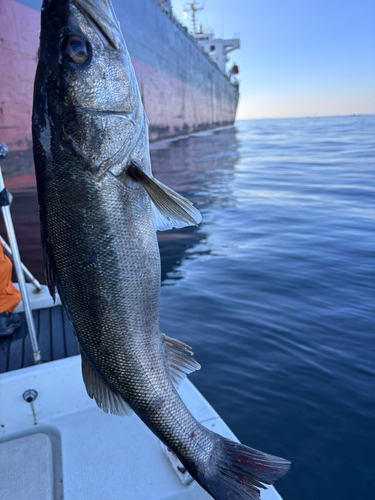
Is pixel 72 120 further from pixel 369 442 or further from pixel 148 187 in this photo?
pixel 369 442

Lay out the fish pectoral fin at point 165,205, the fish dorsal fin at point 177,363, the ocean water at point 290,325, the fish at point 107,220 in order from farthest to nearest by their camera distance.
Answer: the ocean water at point 290,325 < the fish dorsal fin at point 177,363 < the fish pectoral fin at point 165,205 < the fish at point 107,220

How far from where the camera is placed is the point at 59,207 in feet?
5.00

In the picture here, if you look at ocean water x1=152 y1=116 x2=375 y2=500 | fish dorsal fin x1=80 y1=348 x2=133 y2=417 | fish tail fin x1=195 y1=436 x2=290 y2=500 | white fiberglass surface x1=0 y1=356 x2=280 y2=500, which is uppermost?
fish dorsal fin x1=80 y1=348 x2=133 y2=417

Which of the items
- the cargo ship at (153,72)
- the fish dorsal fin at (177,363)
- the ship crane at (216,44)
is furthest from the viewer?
the ship crane at (216,44)

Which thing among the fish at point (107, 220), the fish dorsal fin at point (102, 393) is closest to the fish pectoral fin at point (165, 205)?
the fish at point (107, 220)

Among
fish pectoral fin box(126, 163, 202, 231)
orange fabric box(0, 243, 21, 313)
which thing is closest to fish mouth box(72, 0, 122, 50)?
fish pectoral fin box(126, 163, 202, 231)

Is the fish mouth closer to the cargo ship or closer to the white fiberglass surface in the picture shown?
the white fiberglass surface

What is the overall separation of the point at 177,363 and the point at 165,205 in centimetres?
77

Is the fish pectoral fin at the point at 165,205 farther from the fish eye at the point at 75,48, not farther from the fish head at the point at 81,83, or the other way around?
the fish eye at the point at 75,48

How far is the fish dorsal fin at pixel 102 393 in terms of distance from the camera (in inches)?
67.1

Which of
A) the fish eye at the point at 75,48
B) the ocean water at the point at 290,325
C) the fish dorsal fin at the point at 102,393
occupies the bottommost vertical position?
the ocean water at the point at 290,325

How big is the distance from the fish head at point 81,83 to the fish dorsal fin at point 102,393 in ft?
2.84

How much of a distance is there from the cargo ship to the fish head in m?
11.3

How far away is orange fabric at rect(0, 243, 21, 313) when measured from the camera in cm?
383
